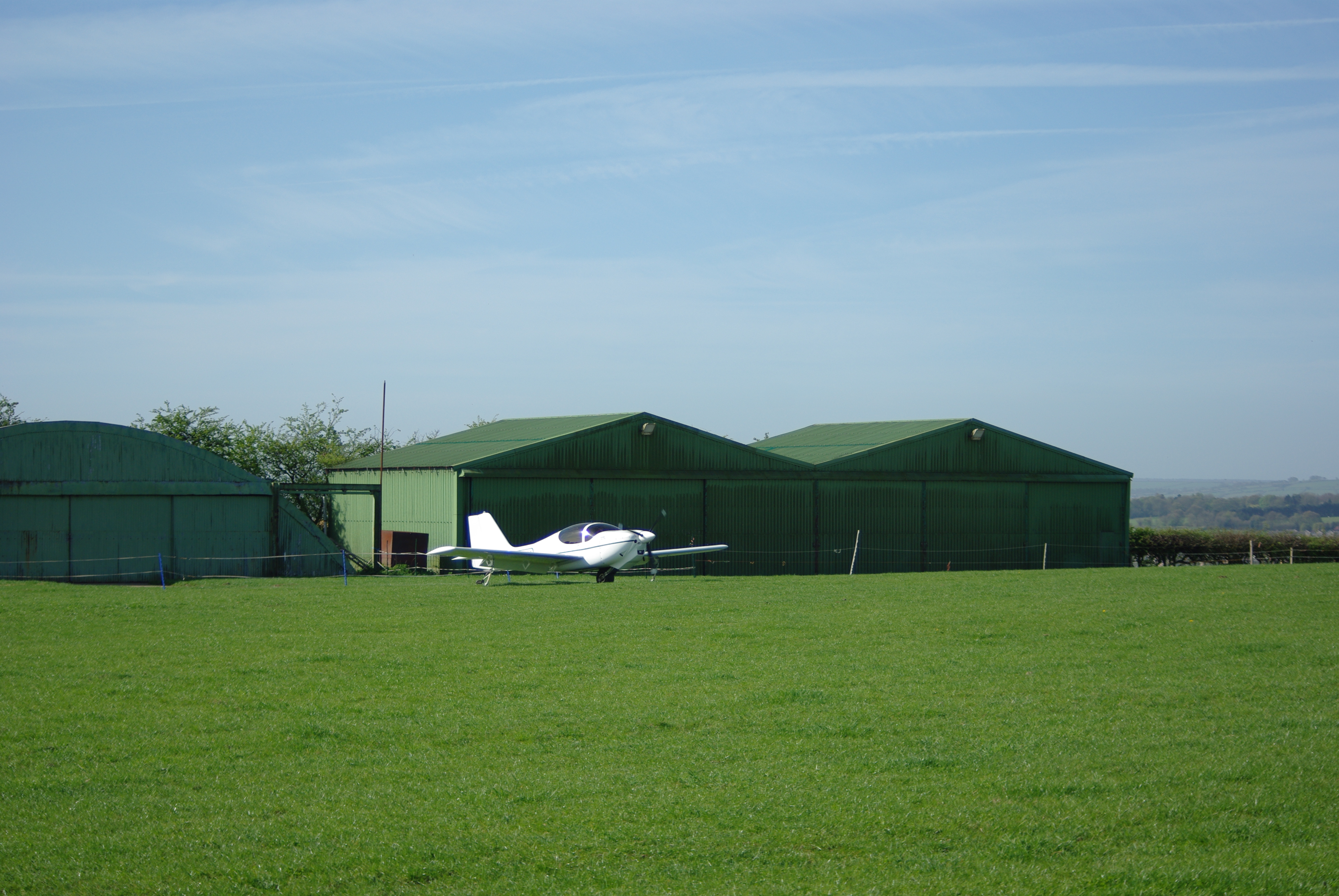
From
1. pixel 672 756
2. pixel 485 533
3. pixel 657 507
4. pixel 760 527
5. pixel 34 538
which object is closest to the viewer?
pixel 672 756

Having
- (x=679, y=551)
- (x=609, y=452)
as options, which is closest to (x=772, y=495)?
(x=609, y=452)

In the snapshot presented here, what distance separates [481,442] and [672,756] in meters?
30.7

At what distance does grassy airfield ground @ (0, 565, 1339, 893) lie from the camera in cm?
659

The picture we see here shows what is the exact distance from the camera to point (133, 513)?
2897cm

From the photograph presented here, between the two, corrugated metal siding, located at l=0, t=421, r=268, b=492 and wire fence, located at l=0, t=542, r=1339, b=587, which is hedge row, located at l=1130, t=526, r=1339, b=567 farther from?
corrugated metal siding, located at l=0, t=421, r=268, b=492

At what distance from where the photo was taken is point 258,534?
31000 mm

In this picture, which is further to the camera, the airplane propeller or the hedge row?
the hedge row

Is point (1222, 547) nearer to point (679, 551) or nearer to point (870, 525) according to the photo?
point (870, 525)

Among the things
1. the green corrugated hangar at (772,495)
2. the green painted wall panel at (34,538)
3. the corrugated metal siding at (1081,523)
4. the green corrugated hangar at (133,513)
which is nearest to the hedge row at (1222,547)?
the corrugated metal siding at (1081,523)

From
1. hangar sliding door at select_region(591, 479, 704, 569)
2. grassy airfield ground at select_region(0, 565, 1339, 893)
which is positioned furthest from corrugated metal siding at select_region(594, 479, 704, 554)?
grassy airfield ground at select_region(0, 565, 1339, 893)

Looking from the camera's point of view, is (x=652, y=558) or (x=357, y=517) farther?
(x=357, y=517)

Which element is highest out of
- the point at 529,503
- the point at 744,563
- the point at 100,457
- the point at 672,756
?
the point at 100,457

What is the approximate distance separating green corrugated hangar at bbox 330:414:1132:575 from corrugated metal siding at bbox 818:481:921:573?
1.8 inches

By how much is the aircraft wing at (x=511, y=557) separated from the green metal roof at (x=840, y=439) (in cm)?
1265
